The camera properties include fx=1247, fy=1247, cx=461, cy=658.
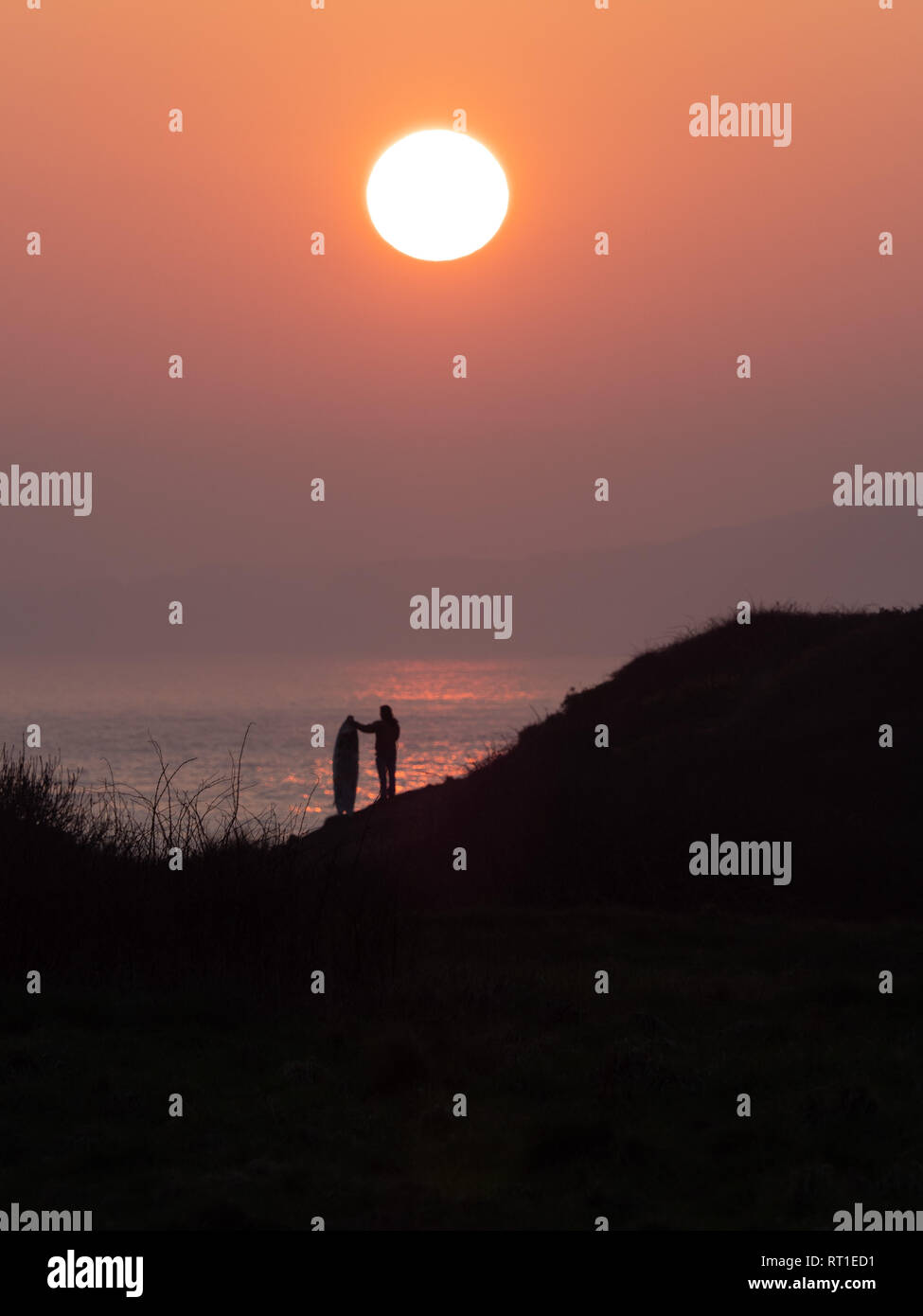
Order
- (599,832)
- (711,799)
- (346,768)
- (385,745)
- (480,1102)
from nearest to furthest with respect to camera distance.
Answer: (480,1102) < (599,832) < (711,799) < (385,745) < (346,768)

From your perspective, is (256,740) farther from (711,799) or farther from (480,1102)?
(480,1102)

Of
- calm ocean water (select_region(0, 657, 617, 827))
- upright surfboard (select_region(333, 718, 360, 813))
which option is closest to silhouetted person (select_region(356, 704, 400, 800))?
upright surfboard (select_region(333, 718, 360, 813))

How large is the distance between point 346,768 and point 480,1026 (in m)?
25.2

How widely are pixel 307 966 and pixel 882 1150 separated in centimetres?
732

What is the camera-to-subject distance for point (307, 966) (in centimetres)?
1479

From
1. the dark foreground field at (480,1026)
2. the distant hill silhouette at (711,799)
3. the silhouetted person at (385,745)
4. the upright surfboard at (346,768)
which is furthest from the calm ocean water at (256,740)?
the dark foreground field at (480,1026)

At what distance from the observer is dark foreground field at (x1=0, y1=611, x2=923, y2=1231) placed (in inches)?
346

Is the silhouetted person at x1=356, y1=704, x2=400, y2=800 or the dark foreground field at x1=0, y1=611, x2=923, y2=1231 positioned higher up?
the silhouetted person at x1=356, y1=704, x2=400, y2=800

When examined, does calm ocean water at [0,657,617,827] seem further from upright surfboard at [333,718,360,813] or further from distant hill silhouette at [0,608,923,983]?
distant hill silhouette at [0,608,923,983]

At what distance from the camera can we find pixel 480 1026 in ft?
42.2

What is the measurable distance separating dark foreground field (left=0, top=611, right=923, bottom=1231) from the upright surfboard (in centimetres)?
1017

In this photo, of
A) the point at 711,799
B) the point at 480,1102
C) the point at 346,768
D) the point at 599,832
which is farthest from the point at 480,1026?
the point at 346,768

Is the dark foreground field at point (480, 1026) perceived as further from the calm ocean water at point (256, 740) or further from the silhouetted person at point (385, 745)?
the calm ocean water at point (256, 740)

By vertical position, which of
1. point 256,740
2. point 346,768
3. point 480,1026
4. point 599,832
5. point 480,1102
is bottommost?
point 480,1102
